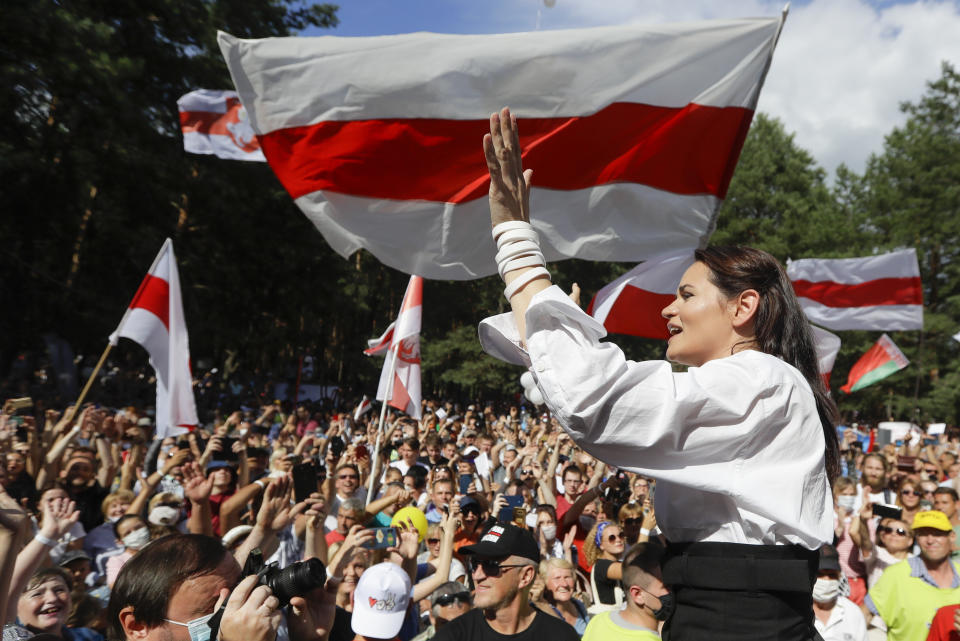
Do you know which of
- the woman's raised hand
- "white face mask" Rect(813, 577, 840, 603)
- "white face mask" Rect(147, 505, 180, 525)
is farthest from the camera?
"white face mask" Rect(147, 505, 180, 525)

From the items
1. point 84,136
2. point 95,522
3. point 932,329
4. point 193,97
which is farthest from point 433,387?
point 95,522

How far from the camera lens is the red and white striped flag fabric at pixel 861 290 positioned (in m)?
12.8

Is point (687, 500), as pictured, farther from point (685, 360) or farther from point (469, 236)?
point (469, 236)

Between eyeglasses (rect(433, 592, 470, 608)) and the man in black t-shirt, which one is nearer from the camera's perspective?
the man in black t-shirt

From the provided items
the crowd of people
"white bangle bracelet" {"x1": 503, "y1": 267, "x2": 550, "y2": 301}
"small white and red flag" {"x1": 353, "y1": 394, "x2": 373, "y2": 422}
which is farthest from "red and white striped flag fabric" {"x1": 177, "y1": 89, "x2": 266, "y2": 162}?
→ "white bangle bracelet" {"x1": 503, "y1": 267, "x2": 550, "y2": 301}

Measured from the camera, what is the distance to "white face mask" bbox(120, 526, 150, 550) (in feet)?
18.2

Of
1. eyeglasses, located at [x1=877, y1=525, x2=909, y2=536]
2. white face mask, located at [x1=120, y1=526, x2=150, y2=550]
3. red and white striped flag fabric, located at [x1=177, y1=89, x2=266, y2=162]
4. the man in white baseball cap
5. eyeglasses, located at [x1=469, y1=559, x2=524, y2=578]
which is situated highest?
red and white striped flag fabric, located at [x1=177, y1=89, x2=266, y2=162]

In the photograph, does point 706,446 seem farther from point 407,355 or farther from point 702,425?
point 407,355

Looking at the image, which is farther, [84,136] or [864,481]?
[84,136]

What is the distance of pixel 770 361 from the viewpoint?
1.67 metres

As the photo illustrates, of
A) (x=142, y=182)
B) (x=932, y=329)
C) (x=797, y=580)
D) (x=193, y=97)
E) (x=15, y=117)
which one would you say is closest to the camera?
(x=797, y=580)

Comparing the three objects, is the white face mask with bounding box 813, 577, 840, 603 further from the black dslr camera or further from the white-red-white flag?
the white-red-white flag

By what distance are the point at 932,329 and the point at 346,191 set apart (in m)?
41.0

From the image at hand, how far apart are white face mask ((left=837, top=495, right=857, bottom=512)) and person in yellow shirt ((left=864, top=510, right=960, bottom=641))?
2.80 meters
